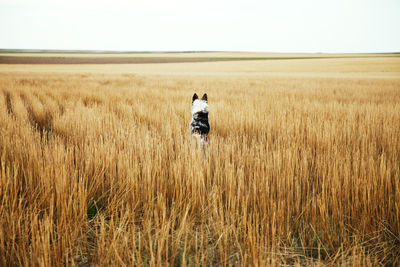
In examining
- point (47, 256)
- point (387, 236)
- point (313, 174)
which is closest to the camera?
point (47, 256)

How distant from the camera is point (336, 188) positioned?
71.1 inches

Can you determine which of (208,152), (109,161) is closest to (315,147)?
(208,152)

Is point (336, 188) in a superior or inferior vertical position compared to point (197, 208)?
superior

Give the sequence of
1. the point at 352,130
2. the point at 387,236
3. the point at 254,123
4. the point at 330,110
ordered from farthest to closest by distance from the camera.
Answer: the point at 330,110 < the point at 254,123 < the point at 352,130 < the point at 387,236

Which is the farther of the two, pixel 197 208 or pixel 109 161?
pixel 109 161

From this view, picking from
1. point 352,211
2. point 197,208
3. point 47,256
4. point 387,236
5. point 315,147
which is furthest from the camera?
point 315,147

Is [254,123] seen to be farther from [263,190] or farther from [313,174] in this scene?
[263,190]

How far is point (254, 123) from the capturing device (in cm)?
433

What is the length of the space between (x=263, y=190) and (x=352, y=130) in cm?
290

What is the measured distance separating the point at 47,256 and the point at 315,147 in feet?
9.95

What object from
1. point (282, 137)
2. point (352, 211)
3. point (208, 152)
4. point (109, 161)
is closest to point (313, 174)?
point (352, 211)

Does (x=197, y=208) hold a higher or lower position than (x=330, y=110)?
lower

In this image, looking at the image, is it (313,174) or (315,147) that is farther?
(315,147)

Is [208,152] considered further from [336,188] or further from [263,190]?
[336,188]
